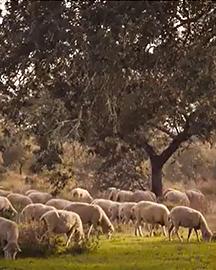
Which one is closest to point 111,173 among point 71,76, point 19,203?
point 19,203

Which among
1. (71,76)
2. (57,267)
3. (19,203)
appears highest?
(71,76)

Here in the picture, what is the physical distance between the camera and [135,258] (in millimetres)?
18328

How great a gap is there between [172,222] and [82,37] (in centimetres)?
1212

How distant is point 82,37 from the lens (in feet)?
37.7

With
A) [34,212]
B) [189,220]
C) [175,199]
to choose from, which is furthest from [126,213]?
[175,199]

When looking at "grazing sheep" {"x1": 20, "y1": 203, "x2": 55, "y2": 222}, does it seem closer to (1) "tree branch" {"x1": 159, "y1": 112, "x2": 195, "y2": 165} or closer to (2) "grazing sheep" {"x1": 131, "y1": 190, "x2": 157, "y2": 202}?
(2) "grazing sheep" {"x1": 131, "y1": 190, "x2": 157, "y2": 202}

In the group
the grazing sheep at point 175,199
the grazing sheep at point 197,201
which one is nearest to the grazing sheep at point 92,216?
the grazing sheep at point 175,199

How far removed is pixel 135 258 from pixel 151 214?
5571mm

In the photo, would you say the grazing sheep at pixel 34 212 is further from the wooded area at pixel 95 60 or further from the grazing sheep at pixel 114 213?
the wooded area at pixel 95 60

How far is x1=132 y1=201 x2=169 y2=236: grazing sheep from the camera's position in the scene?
23.6 metres

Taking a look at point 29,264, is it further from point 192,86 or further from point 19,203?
point 19,203

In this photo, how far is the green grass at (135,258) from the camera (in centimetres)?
1666

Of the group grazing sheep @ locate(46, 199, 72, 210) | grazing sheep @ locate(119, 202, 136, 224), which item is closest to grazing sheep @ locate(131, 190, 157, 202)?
grazing sheep @ locate(119, 202, 136, 224)

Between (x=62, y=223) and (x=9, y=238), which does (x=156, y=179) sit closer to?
(x=62, y=223)
